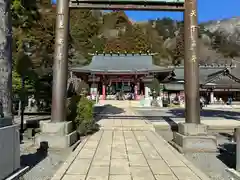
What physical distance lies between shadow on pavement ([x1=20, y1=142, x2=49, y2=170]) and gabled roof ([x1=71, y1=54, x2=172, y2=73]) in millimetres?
28833

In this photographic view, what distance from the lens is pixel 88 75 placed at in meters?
37.9

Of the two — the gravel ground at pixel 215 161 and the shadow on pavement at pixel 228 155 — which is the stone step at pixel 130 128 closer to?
the shadow on pavement at pixel 228 155

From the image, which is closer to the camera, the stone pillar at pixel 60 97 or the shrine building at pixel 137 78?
the stone pillar at pixel 60 97

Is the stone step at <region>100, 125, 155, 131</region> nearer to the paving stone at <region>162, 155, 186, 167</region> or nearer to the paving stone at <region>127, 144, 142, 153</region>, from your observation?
the paving stone at <region>127, 144, 142, 153</region>

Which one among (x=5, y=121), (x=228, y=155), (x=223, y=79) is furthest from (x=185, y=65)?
(x=223, y=79)

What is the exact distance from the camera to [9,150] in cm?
415

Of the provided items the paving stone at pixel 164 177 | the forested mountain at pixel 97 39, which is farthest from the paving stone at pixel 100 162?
the forested mountain at pixel 97 39

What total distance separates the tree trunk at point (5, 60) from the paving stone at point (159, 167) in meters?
2.77

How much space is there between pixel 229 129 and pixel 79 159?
793cm

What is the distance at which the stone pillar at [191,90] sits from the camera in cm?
769

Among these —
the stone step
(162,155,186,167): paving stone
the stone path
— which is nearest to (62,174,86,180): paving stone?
the stone path

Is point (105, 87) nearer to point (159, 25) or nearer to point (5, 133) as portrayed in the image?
point (5, 133)

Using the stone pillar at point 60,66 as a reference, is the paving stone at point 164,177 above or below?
below

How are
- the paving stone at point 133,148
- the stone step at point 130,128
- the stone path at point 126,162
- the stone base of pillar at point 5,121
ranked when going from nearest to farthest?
the stone base of pillar at point 5,121
the stone path at point 126,162
the paving stone at point 133,148
the stone step at point 130,128
